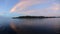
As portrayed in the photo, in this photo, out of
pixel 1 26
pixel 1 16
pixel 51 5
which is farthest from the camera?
Answer: pixel 51 5

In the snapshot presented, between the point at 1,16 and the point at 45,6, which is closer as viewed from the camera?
the point at 1,16

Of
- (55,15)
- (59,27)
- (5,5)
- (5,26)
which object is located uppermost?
(5,5)

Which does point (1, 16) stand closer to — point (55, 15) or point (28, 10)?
point (28, 10)

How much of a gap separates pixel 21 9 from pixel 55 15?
2.18 ft

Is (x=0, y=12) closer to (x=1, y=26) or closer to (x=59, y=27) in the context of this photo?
(x=1, y=26)

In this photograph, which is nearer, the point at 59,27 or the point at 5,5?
the point at 5,5

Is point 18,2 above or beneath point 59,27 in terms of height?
above

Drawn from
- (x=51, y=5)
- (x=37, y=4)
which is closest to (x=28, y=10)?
(x=37, y=4)

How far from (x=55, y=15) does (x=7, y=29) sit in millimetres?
960

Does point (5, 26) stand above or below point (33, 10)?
below

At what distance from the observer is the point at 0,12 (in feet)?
4.33

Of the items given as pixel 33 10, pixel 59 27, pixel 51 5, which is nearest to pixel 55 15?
pixel 51 5

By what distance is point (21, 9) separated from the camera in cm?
154

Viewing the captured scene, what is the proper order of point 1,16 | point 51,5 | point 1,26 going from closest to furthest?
point 1,16 < point 1,26 < point 51,5
